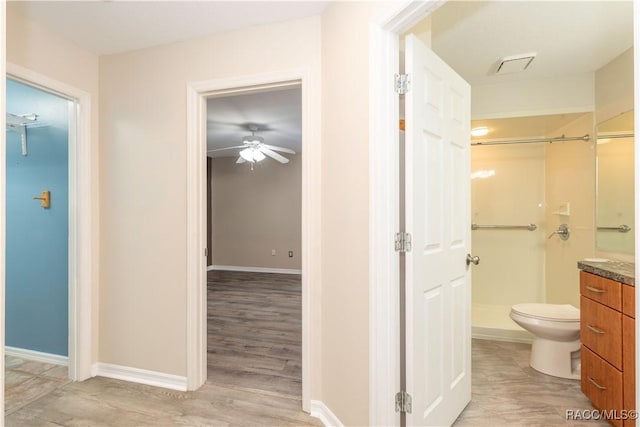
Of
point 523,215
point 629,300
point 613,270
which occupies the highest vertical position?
point 523,215

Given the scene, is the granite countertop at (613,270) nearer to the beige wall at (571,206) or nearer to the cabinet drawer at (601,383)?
the cabinet drawer at (601,383)

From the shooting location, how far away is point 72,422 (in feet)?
6.10

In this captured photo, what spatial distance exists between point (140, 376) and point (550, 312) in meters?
3.02

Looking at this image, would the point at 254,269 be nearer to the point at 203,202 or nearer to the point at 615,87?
the point at 203,202

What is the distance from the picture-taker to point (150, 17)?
1950 millimetres

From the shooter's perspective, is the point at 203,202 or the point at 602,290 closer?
the point at 602,290

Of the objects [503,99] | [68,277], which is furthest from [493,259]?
[68,277]

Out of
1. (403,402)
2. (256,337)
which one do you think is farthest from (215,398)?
(403,402)

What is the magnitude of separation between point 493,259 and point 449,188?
2469mm

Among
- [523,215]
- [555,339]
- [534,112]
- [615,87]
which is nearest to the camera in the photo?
[555,339]

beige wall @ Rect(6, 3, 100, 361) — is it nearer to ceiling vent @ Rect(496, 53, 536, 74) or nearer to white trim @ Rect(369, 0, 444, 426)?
white trim @ Rect(369, 0, 444, 426)

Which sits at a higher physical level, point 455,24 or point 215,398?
point 455,24

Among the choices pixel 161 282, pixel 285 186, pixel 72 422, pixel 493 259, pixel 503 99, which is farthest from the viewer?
pixel 285 186

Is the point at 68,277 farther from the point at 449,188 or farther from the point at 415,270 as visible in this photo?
the point at 449,188
